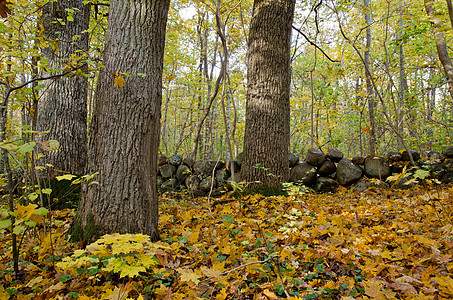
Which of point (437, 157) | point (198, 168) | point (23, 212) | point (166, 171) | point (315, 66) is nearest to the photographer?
point (23, 212)

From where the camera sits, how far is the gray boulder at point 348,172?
4.80 m

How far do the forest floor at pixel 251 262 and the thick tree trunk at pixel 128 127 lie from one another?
279mm

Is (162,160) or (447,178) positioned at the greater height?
(162,160)

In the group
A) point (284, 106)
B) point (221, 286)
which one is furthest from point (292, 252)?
point (284, 106)

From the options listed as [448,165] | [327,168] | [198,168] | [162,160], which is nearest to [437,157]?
[448,165]

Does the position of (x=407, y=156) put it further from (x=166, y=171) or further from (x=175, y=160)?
(x=166, y=171)

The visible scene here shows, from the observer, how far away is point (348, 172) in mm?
4828

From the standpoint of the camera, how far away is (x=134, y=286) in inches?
59.7

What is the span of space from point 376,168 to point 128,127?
476 centimetres

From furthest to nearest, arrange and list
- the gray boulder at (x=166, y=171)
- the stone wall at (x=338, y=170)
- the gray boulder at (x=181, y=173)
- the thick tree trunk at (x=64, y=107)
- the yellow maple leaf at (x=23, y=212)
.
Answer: the gray boulder at (x=166, y=171) < the gray boulder at (x=181, y=173) < the stone wall at (x=338, y=170) < the thick tree trunk at (x=64, y=107) < the yellow maple leaf at (x=23, y=212)

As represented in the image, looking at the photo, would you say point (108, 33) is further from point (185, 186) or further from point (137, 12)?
point (185, 186)

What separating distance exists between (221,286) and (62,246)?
4.57 feet

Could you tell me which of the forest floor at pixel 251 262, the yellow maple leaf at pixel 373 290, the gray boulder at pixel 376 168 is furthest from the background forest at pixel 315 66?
the yellow maple leaf at pixel 373 290

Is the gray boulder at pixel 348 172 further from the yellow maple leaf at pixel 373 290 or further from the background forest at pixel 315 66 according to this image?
the yellow maple leaf at pixel 373 290
